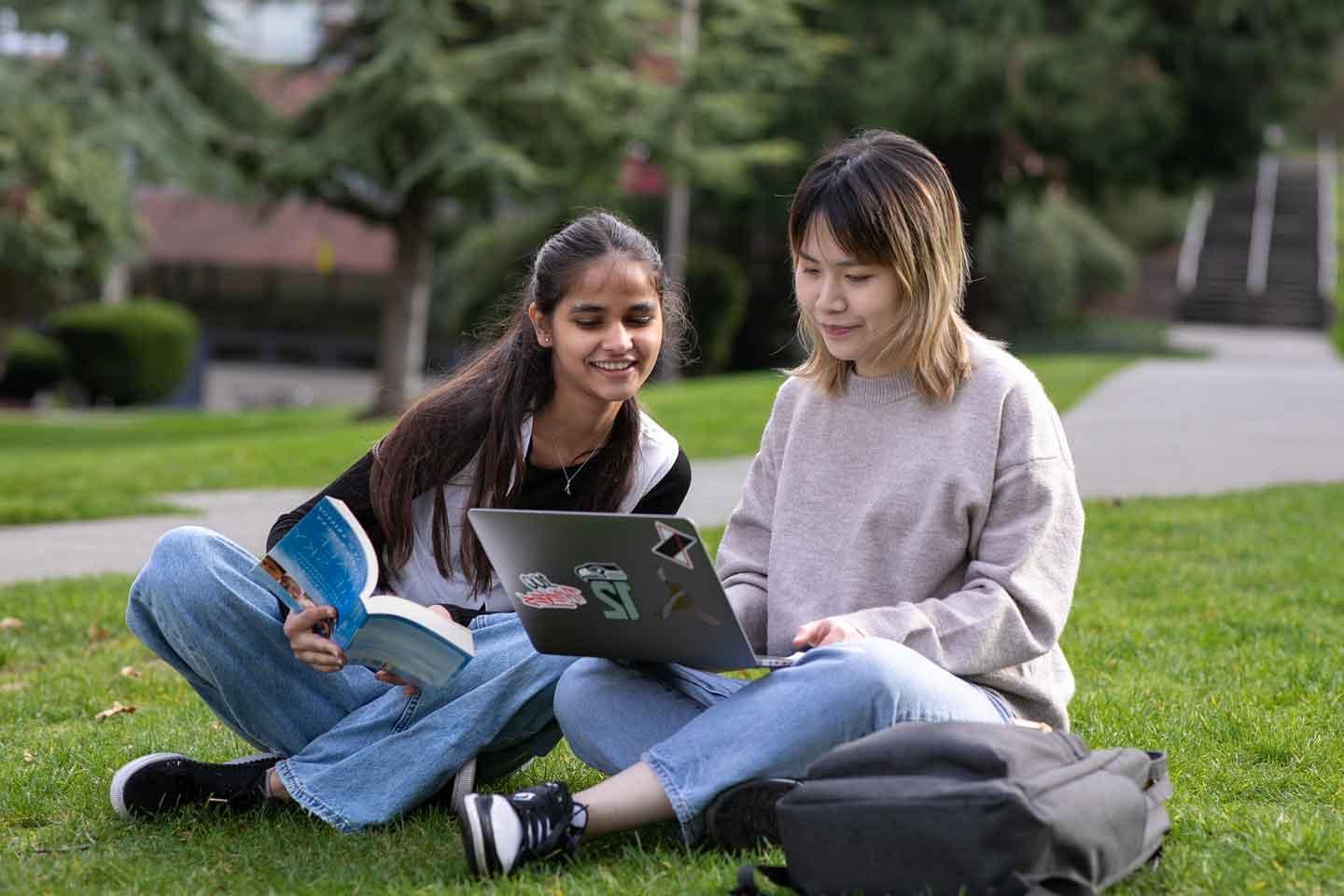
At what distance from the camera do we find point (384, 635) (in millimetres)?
3037

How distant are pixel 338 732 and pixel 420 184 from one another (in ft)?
46.3

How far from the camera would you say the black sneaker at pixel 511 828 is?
308cm

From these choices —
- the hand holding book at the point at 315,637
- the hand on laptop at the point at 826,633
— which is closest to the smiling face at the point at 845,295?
the hand on laptop at the point at 826,633

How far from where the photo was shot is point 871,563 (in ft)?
10.9

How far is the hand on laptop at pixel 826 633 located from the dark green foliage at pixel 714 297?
66.2ft

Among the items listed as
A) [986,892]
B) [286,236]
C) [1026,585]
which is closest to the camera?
[986,892]

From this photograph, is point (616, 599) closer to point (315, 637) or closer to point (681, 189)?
point (315, 637)

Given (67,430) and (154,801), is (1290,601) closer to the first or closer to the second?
(154,801)

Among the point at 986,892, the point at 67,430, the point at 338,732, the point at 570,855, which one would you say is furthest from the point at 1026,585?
the point at 67,430

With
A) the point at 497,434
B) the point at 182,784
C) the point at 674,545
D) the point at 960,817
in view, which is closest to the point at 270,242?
the point at 182,784

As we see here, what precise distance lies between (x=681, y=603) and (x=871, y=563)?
0.47 metres

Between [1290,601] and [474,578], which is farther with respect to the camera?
[1290,601]

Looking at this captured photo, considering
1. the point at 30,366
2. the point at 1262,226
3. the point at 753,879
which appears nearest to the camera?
the point at 753,879

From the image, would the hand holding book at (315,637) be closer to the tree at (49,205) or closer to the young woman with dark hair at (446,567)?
the young woman with dark hair at (446,567)
